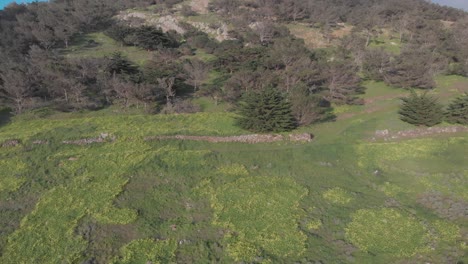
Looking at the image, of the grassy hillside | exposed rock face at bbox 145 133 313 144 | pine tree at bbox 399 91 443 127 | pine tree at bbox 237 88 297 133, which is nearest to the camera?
the grassy hillside

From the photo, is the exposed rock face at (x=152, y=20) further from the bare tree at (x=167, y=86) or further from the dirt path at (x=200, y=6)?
the bare tree at (x=167, y=86)

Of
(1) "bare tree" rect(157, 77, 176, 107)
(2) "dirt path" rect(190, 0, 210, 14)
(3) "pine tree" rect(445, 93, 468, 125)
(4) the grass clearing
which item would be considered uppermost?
(2) "dirt path" rect(190, 0, 210, 14)

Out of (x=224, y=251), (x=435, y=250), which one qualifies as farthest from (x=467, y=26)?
(x=224, y=251)

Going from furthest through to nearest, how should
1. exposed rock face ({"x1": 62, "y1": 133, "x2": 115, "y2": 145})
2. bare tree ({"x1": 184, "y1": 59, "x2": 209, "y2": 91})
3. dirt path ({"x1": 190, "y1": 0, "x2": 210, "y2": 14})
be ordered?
dirt path ({"x1": 190, "y1": 0, "x2": 210, "y2": 14}) < bare tree ({"x1": 184, "y1": 59, "x2": 209, "y2": 91}) < exposed rock face ({"x1": 62, "y1": 133, "x2": 115, "y2": 145})

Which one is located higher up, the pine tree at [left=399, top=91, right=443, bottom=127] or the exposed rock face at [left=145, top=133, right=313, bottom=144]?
the pine tree at [left=399, top=91, right=443, bottom=127]

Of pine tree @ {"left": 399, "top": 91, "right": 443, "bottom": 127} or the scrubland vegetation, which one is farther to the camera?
pine tree @ {"left": 399, "top": 91, "right": 443, "bottom": 127}

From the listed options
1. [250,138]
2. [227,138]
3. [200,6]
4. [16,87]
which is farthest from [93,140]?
[200,6]

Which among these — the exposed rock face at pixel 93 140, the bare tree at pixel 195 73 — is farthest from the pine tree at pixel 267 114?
the bare tree at pixel 195 73

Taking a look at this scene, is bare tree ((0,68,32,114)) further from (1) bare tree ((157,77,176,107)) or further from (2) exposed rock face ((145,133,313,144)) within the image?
(2) exposed rock face ((145,133,313,144))

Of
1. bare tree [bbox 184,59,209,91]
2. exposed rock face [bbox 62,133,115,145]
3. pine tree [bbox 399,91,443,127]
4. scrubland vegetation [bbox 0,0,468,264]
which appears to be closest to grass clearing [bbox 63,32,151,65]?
scrubland vegetation [bbox 0,0,468,264]
